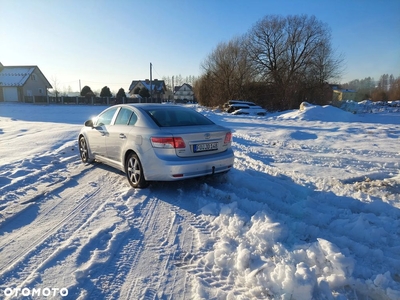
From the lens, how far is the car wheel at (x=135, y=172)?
443 cm

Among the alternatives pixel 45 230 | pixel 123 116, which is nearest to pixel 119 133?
pixel 123 116

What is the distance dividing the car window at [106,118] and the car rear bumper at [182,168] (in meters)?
2.03

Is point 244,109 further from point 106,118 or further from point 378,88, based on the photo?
point 378,88

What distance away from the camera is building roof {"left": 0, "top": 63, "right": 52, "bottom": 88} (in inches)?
1772

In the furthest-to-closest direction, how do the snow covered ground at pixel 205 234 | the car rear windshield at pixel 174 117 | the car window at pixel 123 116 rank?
1. the car window at pixel 123 116
2. the car rear windshield at pixel 174 117
3. the snow covered ground at pixel 205 234

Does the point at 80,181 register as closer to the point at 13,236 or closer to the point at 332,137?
the point at 13,236

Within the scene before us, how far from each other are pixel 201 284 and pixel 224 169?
8.22ft

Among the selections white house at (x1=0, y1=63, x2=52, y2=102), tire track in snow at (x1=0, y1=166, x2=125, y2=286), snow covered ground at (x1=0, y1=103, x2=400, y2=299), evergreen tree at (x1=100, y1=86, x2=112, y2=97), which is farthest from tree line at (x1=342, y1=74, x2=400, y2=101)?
white house at (x1=0, y1=63, x2=52, y2=102)

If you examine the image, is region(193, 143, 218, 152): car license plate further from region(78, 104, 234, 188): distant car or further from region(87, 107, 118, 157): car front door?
region(87, 107, 118, 157): car front door

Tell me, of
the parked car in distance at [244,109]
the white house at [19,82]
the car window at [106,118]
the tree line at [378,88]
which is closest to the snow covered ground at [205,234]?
the car window at [106,118]

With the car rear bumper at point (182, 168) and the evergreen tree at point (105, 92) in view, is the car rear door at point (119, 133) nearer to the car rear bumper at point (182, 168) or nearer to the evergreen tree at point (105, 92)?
the car rear bumper at point (182, 168)

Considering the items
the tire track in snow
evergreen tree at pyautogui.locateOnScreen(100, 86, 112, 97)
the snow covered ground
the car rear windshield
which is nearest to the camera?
the snow covered ground

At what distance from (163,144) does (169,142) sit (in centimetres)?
11

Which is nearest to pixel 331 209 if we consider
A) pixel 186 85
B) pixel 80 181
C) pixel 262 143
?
pixel 80 181
